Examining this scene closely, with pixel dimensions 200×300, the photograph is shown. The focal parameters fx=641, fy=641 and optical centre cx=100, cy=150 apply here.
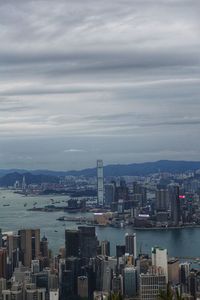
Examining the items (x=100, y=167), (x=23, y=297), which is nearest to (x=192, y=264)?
(x=23, y=297)

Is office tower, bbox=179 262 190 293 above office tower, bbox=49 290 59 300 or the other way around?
above

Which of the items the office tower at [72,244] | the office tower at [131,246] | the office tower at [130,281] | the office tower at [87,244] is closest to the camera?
the office tower at [130,281]

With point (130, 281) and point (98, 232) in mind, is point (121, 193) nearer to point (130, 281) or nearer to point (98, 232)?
point (98, 232)

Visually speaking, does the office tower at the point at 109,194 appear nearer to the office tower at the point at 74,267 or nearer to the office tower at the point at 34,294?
the office tower at the point at 74,267

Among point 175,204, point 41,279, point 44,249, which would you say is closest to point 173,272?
point 41,279

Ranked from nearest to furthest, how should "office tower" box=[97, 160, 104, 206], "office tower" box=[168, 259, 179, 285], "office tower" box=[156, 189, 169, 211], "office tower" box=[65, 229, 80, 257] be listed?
"office tower" box=[168, 259, 179, 285] < "office tower" box=[65, 229, 80, 257] < "office tower" box=[156, 189, 169, 211] < "office tower" box=[97, 160, 104, 206]

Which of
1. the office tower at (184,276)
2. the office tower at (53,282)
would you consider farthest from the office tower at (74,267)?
the office tower at (184,276)

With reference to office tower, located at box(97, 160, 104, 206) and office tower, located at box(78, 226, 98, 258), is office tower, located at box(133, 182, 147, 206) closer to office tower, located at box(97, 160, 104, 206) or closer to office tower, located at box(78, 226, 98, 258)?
office tower, located at box(97, 160, 104, 206)

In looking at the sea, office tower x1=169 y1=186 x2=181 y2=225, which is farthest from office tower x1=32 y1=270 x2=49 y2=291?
office tower x1=169 y1=186 x2=181 y2=225
